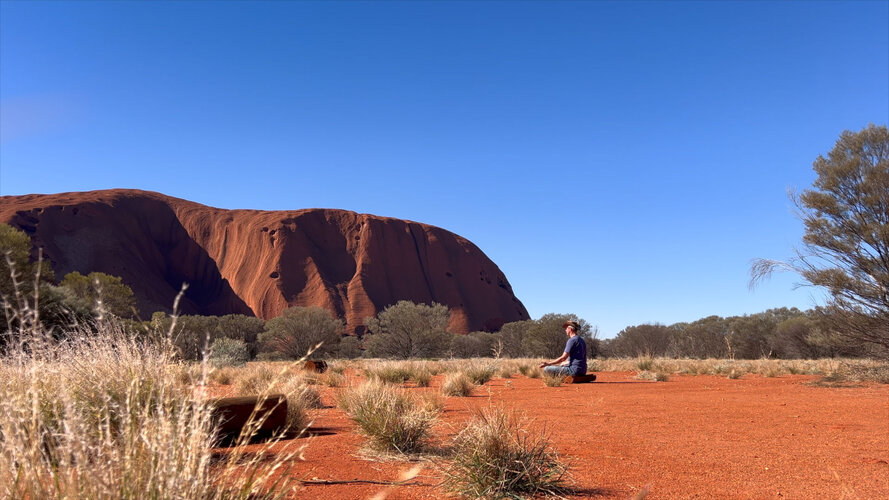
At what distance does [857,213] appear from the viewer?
13547 millimetres

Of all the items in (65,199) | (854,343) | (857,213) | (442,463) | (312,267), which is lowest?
(442,463)

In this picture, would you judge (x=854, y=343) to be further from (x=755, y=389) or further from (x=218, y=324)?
(x=218, y=324)

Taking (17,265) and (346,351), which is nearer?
(17,265)

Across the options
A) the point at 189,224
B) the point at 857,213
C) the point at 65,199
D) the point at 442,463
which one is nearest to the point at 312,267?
the point at 189,224

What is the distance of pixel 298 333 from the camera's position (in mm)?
39812

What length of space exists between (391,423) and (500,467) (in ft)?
4.81

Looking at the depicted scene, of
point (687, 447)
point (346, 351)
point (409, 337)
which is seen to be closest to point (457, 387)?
point (687, 447)

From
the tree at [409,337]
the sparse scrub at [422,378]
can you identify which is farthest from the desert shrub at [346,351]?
the sparse scrub at [422,378]

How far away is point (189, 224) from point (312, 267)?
808 inches

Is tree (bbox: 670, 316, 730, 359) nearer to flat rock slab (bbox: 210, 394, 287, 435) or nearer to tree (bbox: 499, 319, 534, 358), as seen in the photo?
tree (bbox: 499, 319, 534, 358)

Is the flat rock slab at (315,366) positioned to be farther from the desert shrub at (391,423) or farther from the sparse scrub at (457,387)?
the desert shrub at (391,423)

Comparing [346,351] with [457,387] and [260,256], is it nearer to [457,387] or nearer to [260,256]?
[457,387]

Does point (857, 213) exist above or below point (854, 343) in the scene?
above

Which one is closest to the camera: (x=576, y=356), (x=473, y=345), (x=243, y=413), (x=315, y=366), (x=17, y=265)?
(x=243, y=413)
